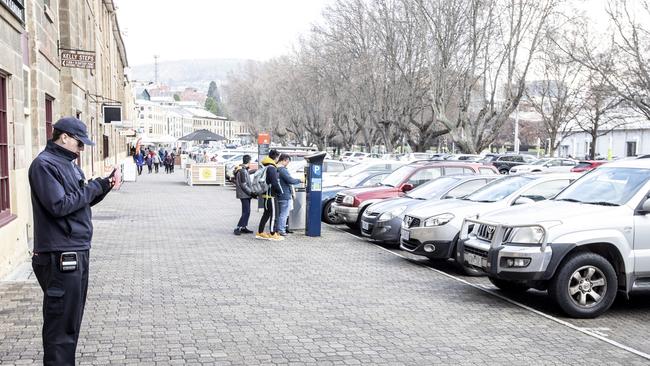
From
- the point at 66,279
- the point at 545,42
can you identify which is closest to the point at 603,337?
the point at 66,279

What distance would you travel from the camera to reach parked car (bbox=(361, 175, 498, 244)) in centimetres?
1238

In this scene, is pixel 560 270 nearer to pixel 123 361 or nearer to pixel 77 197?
pixel 123 361

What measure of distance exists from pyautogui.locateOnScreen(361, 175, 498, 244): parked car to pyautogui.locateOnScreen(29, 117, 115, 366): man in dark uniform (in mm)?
8009

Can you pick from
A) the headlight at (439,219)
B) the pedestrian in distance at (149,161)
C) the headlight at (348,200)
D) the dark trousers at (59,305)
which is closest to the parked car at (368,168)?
the headlight at (348,200)

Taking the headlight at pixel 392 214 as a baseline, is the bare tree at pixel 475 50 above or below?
above

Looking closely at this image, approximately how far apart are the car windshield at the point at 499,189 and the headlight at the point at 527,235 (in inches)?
128

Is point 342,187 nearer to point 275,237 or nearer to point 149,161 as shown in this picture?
point 275,237

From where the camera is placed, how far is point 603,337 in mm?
6715

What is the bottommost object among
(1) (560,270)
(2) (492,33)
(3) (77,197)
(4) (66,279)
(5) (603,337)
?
(5) (603,337)

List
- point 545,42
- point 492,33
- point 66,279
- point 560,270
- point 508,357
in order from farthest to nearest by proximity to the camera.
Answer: point 545,42
point 492,33
point 560,270
point 508,357
point 66,279

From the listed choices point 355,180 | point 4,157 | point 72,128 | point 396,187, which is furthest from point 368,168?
point 72,128

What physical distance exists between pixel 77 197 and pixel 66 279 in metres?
0.57

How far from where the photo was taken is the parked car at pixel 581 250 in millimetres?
7426

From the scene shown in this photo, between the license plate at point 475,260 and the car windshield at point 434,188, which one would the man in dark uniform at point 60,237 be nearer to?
the license plate at point 475,260
